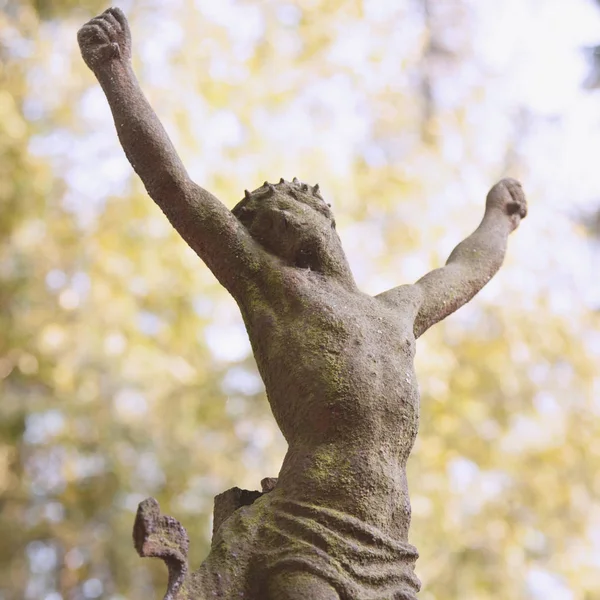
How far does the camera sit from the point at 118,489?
4.02 metres

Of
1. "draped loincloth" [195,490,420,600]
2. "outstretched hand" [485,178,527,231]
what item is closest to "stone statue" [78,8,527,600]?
"draped loincloth" [195,490,420,600]

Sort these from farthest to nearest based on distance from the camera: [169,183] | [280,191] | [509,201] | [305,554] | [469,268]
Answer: [509,201]
[469,268]
[280,191]
[169,183]
[305,554]

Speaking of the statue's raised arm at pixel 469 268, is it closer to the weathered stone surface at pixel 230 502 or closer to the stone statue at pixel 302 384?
the stone statue at pixel 302 384

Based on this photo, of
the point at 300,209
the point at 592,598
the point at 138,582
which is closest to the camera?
the point at 300,209

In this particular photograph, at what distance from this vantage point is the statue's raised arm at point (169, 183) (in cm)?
175

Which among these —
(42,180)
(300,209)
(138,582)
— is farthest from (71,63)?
(300,209)

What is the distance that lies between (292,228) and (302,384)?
0.39m

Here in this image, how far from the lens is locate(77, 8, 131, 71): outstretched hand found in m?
1.82

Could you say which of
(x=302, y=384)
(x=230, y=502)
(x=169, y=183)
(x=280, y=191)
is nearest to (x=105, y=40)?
(x=169, y=183)

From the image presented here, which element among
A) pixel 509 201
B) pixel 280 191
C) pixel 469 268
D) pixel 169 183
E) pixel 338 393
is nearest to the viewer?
pixel 338 393

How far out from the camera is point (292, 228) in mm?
1812

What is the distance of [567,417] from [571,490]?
17.2 inches

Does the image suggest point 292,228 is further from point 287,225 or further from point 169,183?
point 169,183

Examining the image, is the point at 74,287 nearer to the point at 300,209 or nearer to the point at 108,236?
the point at 108,236
